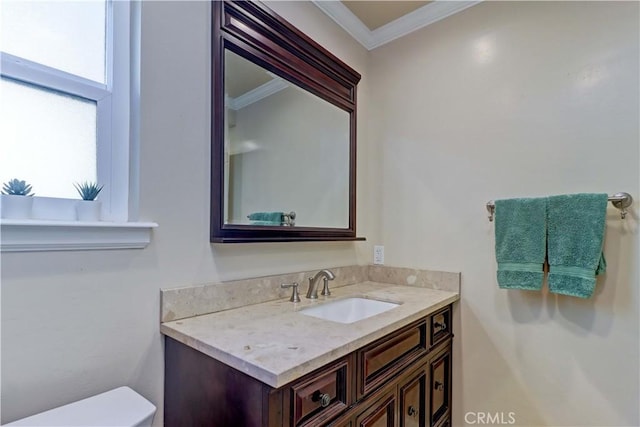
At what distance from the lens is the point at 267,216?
1.46 m

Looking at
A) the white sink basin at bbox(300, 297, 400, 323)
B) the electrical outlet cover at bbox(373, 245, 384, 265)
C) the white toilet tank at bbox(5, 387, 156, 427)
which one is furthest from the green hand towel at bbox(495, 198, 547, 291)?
the white toilet tank at bbox(5, 387, 156, 427)

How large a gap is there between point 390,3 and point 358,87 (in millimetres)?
476

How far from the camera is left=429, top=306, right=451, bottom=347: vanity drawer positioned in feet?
4.91

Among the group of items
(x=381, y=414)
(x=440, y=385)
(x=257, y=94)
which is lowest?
(x=440, y=385)

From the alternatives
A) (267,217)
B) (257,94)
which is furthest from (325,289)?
(257,94)

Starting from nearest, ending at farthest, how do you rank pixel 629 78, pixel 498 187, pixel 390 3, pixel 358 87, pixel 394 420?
pixel 394 420 → pixel 629 78 → pixel 498 187 → pixel 390 3 → pixel 358 87

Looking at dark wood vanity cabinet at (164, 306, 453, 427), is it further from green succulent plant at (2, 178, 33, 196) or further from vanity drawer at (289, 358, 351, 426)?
green succulent plant at (2, 178, 33, 196)

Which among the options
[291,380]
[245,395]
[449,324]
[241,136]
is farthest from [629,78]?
[245,395]

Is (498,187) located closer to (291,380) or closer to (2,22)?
(291,380)

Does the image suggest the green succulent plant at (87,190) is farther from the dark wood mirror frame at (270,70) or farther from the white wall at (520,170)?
the white wall at (520,170)

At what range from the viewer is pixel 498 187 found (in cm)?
163

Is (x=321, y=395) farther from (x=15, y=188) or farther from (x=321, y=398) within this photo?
(x=15, y=188)

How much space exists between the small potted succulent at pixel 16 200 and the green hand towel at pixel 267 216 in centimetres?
70

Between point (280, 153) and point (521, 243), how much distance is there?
3.92 feet
